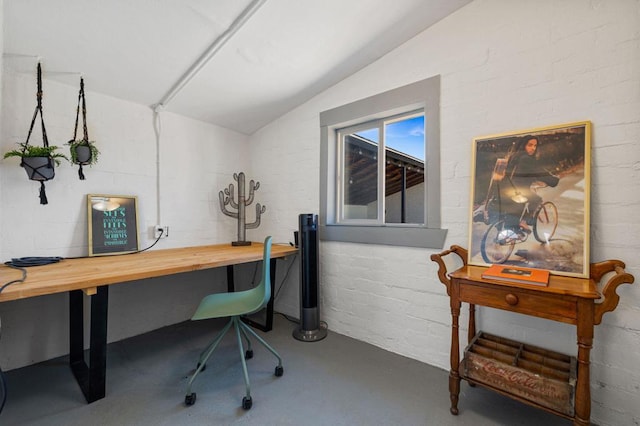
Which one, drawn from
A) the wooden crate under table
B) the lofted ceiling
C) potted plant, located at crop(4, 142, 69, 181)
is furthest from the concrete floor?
the lofted ceiling

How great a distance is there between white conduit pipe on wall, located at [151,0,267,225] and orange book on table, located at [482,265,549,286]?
1964 mm

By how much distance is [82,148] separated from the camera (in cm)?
200

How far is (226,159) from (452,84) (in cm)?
235

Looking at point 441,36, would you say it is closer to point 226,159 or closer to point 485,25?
point 485,25

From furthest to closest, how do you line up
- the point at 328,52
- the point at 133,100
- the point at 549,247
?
the point at 133,100 < the point at 328,52 < the point at 549,247

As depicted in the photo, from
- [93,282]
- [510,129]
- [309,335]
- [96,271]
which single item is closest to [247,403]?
[309,335]

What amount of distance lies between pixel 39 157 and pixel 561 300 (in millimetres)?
3063

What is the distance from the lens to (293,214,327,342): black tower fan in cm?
246

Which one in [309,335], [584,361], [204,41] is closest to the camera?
[584,361]

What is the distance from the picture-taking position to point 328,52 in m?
2.13

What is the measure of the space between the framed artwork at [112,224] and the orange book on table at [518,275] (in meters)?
2.67

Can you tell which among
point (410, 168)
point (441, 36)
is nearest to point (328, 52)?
point (441, 36)

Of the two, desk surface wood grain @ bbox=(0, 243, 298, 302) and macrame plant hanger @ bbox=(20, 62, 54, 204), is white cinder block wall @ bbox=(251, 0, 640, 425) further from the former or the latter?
macrame plant hanger @ bbox=(20, 62, 54, 204)

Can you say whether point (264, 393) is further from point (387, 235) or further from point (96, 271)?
point (387, 235)
